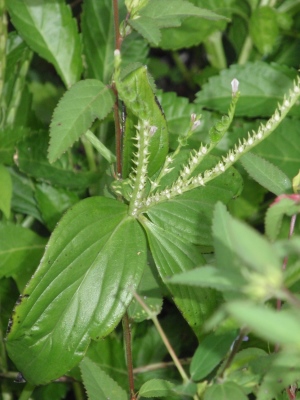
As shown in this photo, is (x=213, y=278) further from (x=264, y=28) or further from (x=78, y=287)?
(x=264, y=28)

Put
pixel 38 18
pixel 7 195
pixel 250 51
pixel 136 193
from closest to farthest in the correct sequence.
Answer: pixel 136 193, pixel 7 195, pixel 38 18, pixel 250 51

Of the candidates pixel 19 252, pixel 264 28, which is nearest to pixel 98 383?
pixel 19 252

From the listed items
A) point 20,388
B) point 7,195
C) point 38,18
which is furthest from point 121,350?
point 38,18

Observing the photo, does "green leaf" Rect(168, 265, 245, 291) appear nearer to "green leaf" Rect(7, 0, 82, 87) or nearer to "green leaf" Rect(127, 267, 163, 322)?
"green leaf" Rect(127, 267, 163, 322)

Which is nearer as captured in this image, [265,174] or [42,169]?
[265,174]

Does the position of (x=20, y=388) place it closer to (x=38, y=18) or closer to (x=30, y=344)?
(x=30, y=344)

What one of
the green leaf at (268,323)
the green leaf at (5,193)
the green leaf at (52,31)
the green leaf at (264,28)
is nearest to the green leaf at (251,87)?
the green leaf at (264,28)
